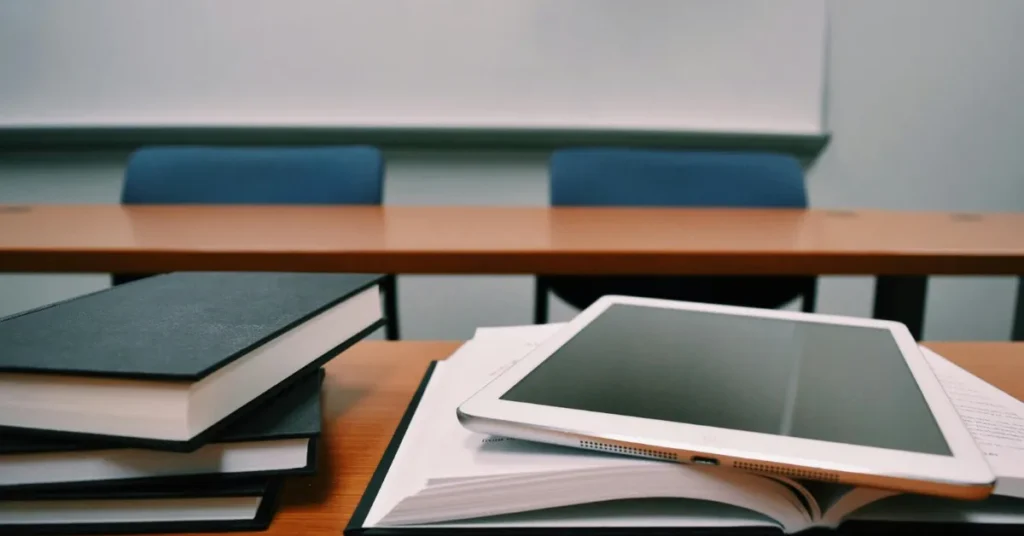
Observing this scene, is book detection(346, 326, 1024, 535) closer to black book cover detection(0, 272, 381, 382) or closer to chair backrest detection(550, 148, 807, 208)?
black book cover detection(0, 272, 381, 382)

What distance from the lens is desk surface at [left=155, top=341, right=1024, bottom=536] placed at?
0.33m

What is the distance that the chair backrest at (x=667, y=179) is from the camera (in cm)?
132

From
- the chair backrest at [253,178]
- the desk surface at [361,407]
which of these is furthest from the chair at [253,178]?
the desk surface at [361,407]

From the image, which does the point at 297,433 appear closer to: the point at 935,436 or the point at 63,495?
the point at 63,495

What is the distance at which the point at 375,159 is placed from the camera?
1.33 meters

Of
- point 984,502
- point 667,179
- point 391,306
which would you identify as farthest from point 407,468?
point 667,179

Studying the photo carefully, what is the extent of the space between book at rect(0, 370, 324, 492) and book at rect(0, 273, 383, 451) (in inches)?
0.4

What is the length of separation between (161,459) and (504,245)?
1.65 ft

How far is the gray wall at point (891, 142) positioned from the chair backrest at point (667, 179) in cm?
55

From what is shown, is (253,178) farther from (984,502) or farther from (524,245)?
(984,502)

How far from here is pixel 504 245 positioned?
0.76m

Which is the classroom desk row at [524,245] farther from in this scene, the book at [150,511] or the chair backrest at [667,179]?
the book at [150,511]

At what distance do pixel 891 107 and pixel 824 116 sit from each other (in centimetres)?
22

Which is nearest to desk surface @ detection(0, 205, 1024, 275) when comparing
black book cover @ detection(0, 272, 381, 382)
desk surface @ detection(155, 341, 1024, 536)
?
desk surface @ detection(155, 341, 1024, 536)
